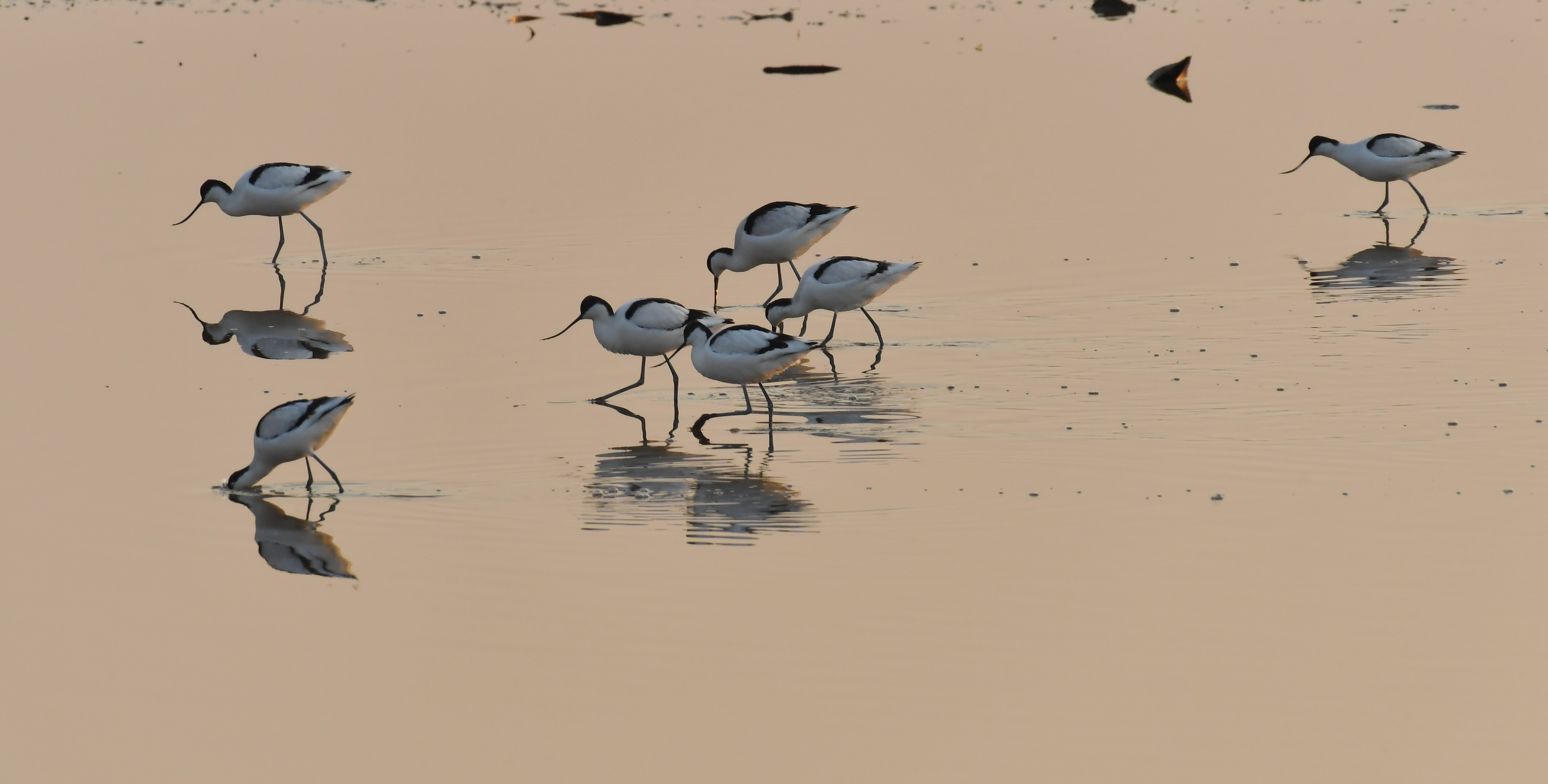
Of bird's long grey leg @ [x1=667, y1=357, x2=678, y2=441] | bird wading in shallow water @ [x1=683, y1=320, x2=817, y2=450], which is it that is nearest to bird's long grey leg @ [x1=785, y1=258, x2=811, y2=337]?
bird's long grey leg @ [x1=667, y1=357, x2=678, y2=441]

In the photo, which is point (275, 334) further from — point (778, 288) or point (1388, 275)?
point (1388, 275)

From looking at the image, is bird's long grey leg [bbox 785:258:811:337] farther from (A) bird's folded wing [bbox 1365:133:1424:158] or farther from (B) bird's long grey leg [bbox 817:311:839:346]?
(A) bird's folded wing [bbox 1365:133:1424:158]

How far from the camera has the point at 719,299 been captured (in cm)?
1526

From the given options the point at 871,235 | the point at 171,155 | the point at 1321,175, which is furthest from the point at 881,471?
the point at 171,155

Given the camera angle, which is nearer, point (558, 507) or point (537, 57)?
point (558, 507)

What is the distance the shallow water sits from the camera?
6348 mm

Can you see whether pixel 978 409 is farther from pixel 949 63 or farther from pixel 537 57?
pixel 537 57

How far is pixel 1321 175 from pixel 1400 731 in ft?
48.8

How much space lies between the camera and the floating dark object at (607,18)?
35125 mm

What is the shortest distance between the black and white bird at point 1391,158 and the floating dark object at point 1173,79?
7405mm

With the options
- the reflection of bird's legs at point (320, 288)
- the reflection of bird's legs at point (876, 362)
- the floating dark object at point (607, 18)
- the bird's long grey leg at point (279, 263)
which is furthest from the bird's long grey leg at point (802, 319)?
the floating dark object at point (607, 18)

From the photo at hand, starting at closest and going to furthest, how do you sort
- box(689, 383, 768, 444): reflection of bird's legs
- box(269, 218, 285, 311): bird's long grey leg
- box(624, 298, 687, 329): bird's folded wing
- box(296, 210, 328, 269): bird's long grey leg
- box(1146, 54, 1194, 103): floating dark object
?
1. box(689, 383, 768, 444): reflection of bird's legs
2. box(624, 298, 687, 329): bird's folded wing
3. box(269, 218, 285, 311): bird's long grey leg
4. box(296, 210, 328, 269): bird's long grey leg
5. box(1146, 54, 1194, 103): floating dark object

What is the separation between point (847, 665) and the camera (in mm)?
6805

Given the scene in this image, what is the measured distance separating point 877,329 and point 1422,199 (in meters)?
6.94
